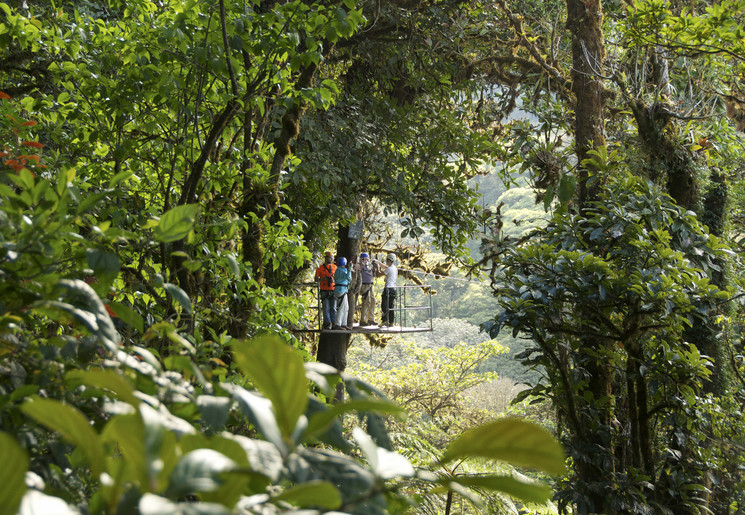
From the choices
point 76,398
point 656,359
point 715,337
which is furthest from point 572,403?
point 76,398

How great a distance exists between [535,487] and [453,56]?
7.75 meters

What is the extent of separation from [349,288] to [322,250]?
2.55 ft

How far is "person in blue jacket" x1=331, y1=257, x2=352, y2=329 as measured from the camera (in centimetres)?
703

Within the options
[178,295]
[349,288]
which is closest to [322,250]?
[349,288]

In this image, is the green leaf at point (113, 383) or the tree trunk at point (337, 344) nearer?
the green leaf at point (113, 383)

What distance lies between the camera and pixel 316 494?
0.42 metres

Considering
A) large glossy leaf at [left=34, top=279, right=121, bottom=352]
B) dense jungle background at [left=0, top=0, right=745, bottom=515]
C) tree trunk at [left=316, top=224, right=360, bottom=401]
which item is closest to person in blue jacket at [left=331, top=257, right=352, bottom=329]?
dense jungle background at [left=0, top=0, right=745, bottom=515]

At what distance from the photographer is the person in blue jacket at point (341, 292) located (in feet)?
23.1

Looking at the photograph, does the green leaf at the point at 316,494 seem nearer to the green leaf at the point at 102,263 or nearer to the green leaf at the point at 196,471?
the green leaf at the point at 196,471

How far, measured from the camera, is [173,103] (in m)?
2.62

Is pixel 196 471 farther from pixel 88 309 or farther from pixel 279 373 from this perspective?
pixel 88 309

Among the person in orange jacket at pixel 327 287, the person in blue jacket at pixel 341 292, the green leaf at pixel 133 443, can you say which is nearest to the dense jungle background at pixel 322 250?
the green leaf at pixel 133 443

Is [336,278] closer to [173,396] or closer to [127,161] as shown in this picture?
[127,161]

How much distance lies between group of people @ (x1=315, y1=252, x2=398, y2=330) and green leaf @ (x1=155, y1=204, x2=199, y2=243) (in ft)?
19.3
